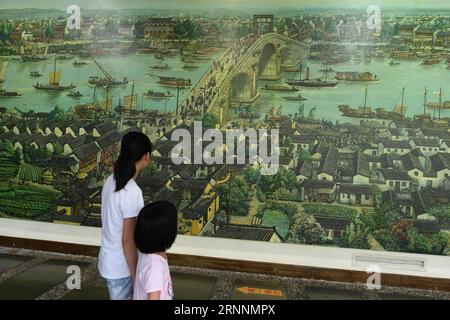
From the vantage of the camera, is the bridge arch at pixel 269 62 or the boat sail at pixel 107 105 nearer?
the bridge arch at pixel 269 62

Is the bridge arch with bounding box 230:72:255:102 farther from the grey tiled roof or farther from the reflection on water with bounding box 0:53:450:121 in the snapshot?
the grey tiled roof

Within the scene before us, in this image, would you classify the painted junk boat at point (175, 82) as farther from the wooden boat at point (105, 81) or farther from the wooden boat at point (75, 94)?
the wooden boat at point (75, 94)

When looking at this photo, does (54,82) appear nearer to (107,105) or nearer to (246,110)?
(107,105)

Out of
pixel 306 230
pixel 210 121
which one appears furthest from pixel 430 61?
pixel 210 121

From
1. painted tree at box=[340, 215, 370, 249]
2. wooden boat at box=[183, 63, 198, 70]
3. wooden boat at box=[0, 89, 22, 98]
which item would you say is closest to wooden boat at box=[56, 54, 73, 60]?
wooden boat at box=[0, 89, 22, 98]

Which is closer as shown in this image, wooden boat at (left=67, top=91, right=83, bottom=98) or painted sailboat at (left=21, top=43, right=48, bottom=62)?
wooden boat at (left=67, top=91, right=83, bottom=98)

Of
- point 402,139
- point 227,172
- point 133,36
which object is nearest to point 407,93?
point 402,139

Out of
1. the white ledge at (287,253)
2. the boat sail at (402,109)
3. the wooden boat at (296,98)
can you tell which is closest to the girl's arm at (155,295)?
the white ledge at (287,253)

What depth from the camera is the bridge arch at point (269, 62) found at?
14.0 ft

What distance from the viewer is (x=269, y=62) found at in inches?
169

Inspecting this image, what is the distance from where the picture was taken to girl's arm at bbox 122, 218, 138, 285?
208 centimetres

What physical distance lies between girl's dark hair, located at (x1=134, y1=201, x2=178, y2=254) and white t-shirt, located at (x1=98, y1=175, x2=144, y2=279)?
0.13m

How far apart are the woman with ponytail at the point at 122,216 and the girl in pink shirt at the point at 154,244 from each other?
0.11m

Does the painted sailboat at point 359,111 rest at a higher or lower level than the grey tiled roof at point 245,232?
higher
